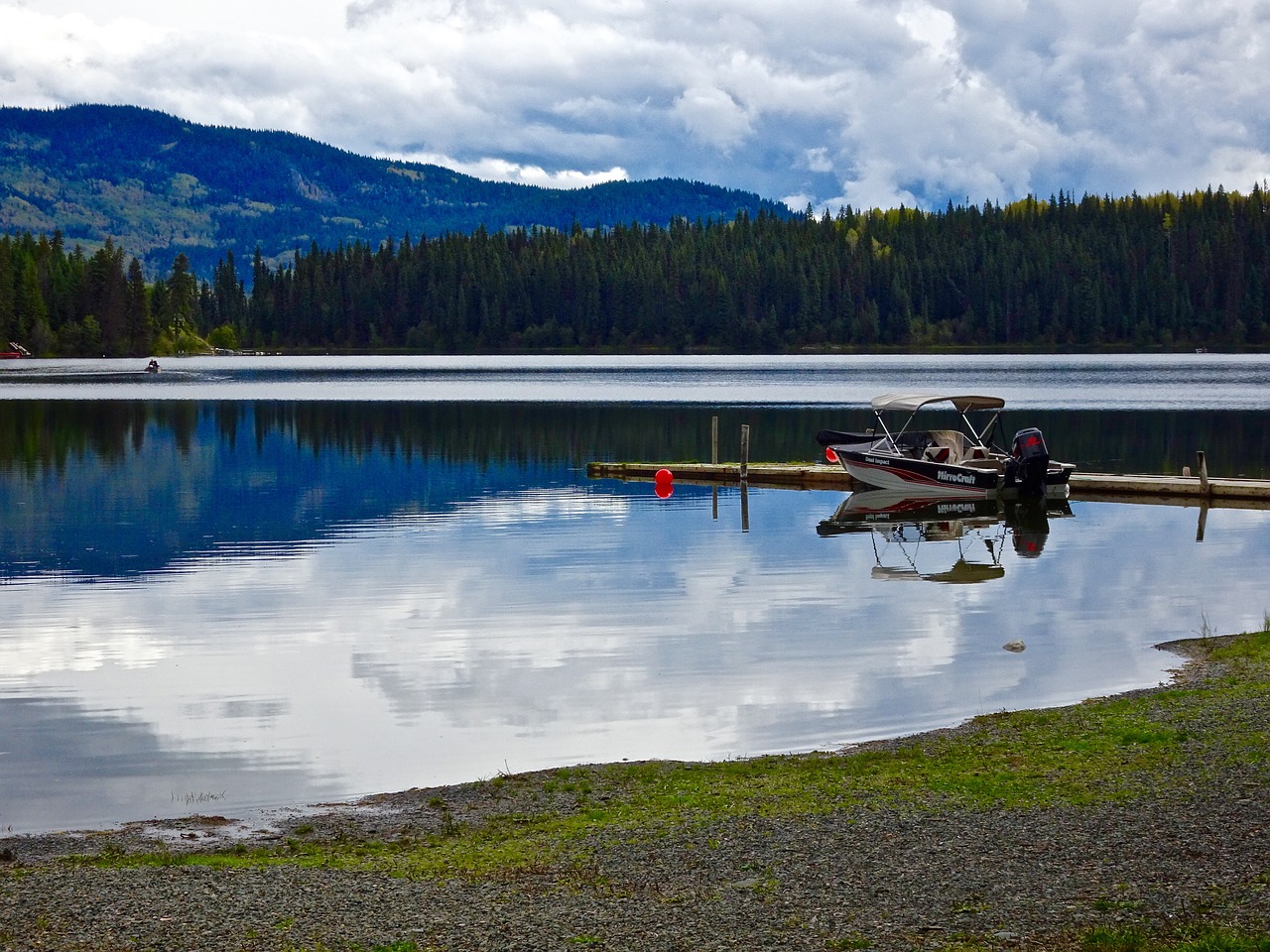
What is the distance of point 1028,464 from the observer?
43438 mm

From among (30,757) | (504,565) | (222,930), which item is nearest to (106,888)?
(222,930)

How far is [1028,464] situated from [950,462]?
2858 millimetres

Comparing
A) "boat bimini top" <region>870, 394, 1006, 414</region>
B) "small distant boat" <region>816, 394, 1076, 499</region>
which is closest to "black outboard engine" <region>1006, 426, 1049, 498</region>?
"small distant boat" <region>816, 394, 1076, 499</region>

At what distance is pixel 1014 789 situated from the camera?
12859 mm

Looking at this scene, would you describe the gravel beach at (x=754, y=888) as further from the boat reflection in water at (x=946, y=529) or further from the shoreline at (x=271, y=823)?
the boat reflection in water at (x=946, y=529)

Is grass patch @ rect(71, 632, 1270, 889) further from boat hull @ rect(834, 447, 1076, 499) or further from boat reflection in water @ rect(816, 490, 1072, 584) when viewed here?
A: boat hull @ rect(834, 447, 1076, 499)

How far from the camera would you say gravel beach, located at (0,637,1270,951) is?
909cm

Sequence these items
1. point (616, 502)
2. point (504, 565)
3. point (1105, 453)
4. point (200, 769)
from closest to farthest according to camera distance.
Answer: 1. point (200, 769)
2. point (504, 565)
3. point (616, 502)
4. point (1105, 453)

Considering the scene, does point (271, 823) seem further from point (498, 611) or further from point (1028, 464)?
point (1028, 464)

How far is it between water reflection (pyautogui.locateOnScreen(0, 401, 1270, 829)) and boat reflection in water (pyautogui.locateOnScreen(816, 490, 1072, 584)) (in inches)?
25.1

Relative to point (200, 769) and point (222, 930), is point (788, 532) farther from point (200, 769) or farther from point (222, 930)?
point (222, 930)

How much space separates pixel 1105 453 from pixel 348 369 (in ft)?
381

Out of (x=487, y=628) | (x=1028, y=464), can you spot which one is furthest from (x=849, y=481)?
(x=487, y=628)

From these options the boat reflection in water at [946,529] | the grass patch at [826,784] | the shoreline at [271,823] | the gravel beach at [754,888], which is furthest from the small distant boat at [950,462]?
the gravel beach at [754,888]
